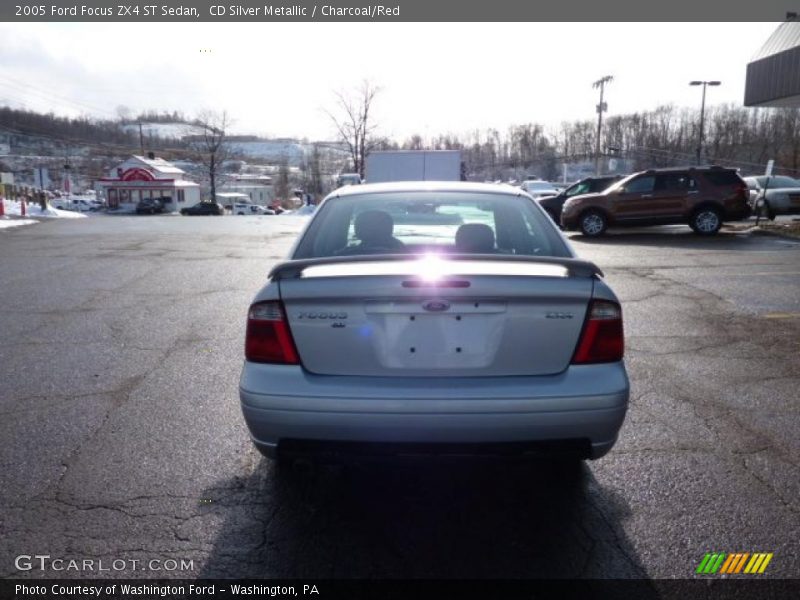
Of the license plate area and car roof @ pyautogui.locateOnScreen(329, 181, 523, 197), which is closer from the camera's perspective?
the license plate area

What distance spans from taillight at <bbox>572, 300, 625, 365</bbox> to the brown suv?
15.2m

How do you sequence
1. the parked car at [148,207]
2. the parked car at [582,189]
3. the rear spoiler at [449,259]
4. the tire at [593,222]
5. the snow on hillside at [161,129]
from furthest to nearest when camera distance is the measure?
1. the snow on hillside at [161,129]
2. the parked car at [148,207]
3. the parked car at [582,189]
4. the tire at [593,222]
5. the rear spoiler at [449,259]

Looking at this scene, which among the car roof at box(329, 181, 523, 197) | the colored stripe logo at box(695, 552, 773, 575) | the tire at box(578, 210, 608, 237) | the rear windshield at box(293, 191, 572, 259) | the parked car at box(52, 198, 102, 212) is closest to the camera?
the colored stripe logo at box(695, 552, 773, 575)

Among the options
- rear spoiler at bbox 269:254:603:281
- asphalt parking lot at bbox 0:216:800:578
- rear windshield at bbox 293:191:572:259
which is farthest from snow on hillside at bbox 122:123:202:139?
rear spoiler at bbox 269:254:603:281

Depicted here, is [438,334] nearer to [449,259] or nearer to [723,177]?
[449,259]

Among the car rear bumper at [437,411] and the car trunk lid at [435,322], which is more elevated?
the car trunk lid at [435,322]

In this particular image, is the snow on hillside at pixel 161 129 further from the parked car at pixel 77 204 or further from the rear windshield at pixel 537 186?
the rear windshield at pixel 537 186

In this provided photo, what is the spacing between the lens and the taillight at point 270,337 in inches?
111

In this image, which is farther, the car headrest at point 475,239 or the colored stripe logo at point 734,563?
the car headrest at point 475,239

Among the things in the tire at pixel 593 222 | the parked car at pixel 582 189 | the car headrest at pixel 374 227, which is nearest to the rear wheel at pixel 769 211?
the parked car at pixel 582 189

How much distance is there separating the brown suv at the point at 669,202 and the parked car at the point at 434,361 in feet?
49.9

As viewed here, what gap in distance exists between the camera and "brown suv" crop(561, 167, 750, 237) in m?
16.5

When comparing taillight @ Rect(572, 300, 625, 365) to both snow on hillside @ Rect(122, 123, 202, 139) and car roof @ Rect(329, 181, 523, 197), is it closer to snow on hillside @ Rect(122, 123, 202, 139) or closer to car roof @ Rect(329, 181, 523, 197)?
car roof @ Rect(329, 181, 523, 197)

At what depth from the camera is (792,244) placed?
14.9 m
